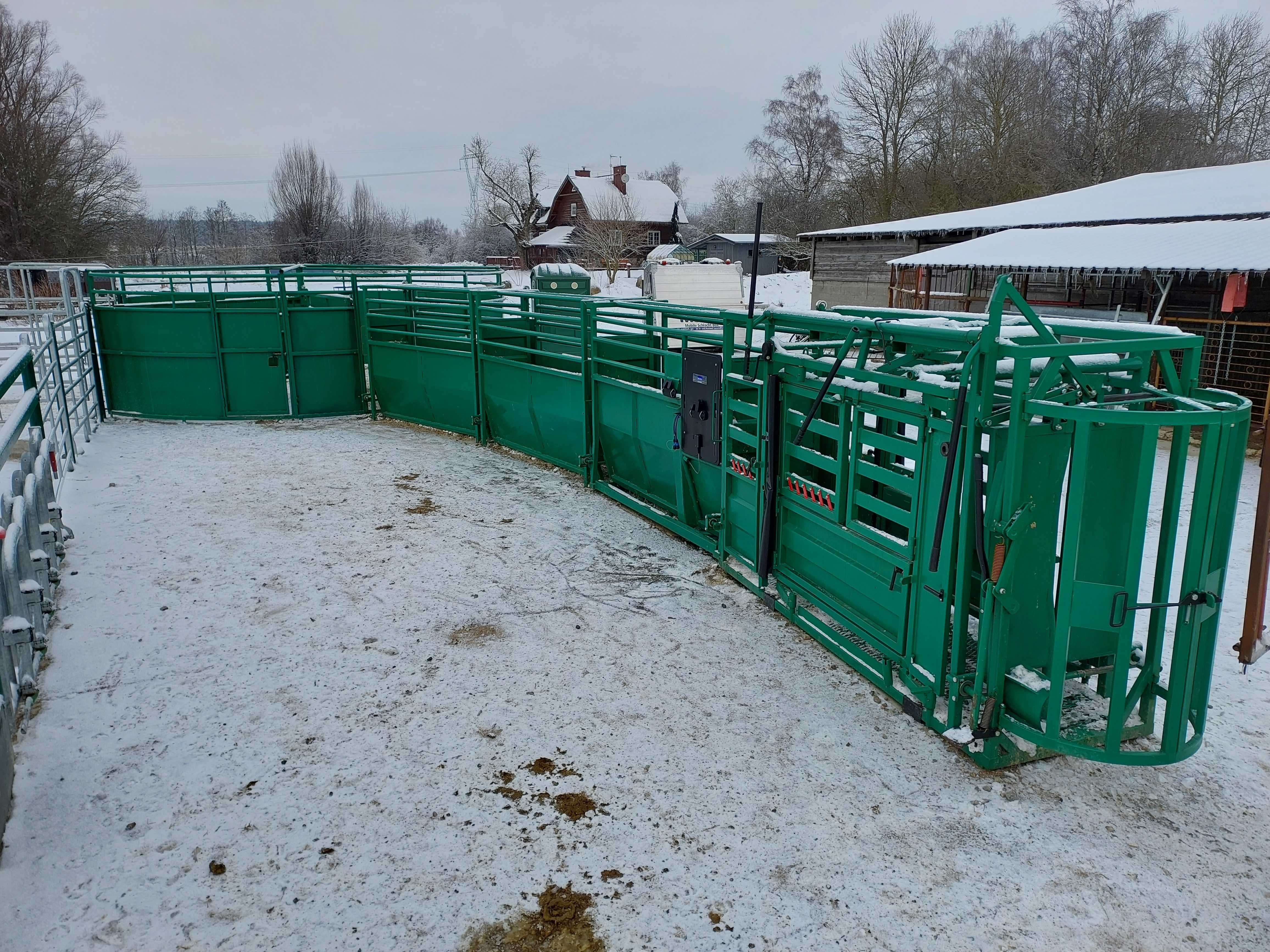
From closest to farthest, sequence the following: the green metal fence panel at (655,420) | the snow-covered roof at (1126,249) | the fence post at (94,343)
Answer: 1. the green metal fence panel at (655,420)
2. the fence post at (94,343)
3. the snow-covered roof at (1126,249)

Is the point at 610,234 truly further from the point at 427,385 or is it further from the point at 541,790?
the point at 541,790

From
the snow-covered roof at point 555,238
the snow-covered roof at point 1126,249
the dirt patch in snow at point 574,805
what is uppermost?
the snow-covered roof at point 555,238

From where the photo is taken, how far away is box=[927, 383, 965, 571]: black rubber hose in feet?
12.3

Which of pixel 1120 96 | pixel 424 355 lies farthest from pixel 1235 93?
pixel 424 355

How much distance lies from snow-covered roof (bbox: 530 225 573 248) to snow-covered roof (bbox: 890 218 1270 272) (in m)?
38.6

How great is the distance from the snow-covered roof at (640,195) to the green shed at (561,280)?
3470 cm

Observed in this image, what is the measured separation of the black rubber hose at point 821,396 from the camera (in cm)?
464

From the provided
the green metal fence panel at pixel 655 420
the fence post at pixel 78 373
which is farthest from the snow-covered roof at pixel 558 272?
the green metal fence panel at pixel 655 420

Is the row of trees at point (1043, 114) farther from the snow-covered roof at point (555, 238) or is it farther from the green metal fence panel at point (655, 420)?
the green metal fence panel at point (655, 420)

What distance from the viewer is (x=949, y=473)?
3846 millimetres

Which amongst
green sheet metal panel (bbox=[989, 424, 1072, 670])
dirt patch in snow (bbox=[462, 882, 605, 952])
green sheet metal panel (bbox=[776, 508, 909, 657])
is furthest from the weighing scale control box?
dirt patch in snow (bbox=[462, 882, 605, 952])

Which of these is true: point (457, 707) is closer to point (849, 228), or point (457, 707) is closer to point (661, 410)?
point (661, 410)

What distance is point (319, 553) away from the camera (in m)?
6.67

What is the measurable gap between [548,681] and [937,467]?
2.38 metres
